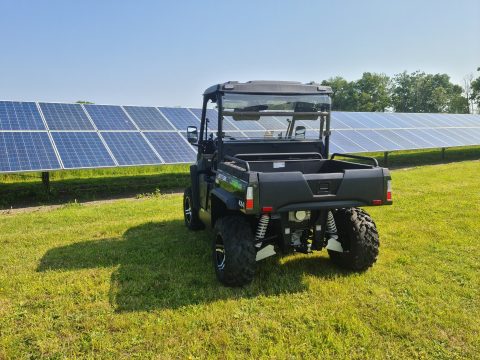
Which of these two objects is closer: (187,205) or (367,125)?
(187,205)

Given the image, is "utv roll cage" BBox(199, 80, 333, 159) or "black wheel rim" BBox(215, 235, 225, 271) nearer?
"black wheel rim" BBox(215, 235, 225, 271)

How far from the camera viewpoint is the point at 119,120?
1398 cm

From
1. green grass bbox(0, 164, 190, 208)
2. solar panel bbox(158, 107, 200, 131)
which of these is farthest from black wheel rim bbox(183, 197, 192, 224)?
solar panel bbox(158, 107, 200, 131)

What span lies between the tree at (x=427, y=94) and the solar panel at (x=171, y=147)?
63466mm

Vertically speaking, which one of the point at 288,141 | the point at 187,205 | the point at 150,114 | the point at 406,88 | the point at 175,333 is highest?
the point at 406,88

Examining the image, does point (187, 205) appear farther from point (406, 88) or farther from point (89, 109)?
point (406, 88)

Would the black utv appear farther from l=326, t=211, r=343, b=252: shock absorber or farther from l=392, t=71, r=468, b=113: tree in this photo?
l=392, t=71, r=468, b=113: tree

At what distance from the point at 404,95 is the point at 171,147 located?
2691 inches

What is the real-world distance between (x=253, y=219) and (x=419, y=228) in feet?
12.3

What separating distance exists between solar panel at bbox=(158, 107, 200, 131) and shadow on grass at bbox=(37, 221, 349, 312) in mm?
8165

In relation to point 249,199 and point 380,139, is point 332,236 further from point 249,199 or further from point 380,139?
point 380,139

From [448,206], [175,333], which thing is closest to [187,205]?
[175,333]

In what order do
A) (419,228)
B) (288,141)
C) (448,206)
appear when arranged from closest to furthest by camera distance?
(288,141)
(419,228)
(448,206)

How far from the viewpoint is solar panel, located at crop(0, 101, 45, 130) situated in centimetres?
1173
